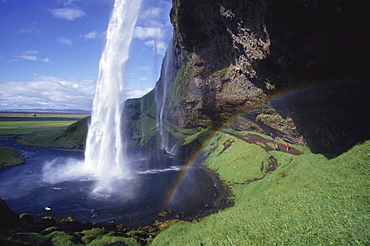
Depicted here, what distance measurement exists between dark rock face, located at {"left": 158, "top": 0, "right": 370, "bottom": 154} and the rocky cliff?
57 mm

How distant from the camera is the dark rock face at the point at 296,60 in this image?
13.7 metres

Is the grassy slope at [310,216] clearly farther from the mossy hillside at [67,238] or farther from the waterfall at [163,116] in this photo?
the waterfall at [163,116]

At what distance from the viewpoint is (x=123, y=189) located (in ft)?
98.8

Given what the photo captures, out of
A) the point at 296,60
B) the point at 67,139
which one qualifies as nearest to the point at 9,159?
the point at 67,139

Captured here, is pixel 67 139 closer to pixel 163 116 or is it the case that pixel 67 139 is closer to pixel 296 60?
pixel 163 116

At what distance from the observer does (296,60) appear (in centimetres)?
1686

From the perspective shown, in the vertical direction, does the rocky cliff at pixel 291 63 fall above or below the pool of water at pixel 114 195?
above

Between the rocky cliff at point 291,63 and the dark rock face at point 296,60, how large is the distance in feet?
0.19

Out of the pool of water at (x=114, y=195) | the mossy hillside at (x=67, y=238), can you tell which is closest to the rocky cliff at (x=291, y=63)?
the pool of water at (x=114, y=195)

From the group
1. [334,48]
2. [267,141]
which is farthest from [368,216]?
[267,141]

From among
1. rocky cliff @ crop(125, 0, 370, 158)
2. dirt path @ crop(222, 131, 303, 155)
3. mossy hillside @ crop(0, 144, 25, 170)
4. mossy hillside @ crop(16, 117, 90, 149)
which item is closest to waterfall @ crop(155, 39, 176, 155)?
dirt path @ crop(222, 131, 303, 155)

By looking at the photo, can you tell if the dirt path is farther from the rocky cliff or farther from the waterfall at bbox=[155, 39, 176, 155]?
the waterfall at bbox=[155, 39, 176, 155]

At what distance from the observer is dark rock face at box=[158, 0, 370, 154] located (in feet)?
44.9

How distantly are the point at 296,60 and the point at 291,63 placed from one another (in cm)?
60
